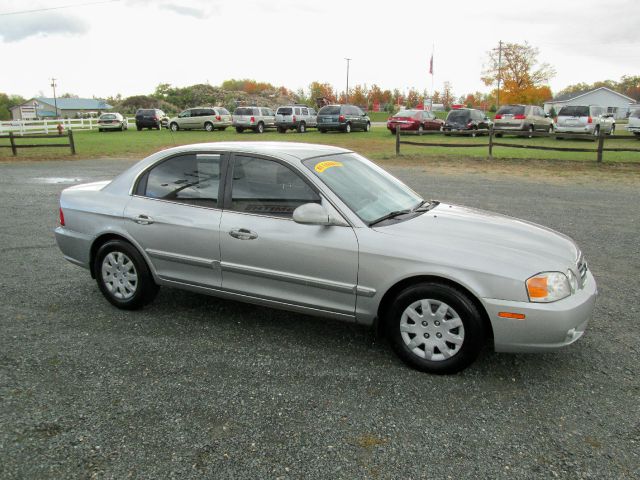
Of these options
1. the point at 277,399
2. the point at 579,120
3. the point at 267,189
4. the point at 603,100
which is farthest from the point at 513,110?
the point at 603,100

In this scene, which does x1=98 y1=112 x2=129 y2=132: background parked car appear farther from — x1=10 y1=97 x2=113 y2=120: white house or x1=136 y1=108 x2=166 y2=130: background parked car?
x1=10 y1=97 x2=113 y2=120: white house

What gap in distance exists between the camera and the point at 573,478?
2529 mm

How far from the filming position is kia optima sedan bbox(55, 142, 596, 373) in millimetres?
3316

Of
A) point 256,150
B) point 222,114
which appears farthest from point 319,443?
point 222,114

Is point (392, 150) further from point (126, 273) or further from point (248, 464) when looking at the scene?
point (248, 464)

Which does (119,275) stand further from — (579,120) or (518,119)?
(579,120)

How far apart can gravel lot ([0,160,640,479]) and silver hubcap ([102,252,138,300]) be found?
209 mm

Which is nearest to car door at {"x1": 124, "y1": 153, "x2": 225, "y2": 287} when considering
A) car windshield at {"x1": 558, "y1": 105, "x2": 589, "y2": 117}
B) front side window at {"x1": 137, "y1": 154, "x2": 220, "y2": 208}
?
front side window at {"x1": 137, "y1": 154, "x2": 220, "y2": 208}

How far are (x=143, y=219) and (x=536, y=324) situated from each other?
3.15 meters

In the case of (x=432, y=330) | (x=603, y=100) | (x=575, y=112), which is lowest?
(x=432, y=330)

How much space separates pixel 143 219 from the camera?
172 inches

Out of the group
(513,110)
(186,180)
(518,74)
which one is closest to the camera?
(186,180)

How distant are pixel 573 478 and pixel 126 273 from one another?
12.1 ft

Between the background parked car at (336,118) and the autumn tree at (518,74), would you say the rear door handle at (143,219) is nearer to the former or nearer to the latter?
the background parked car at (336,118)
